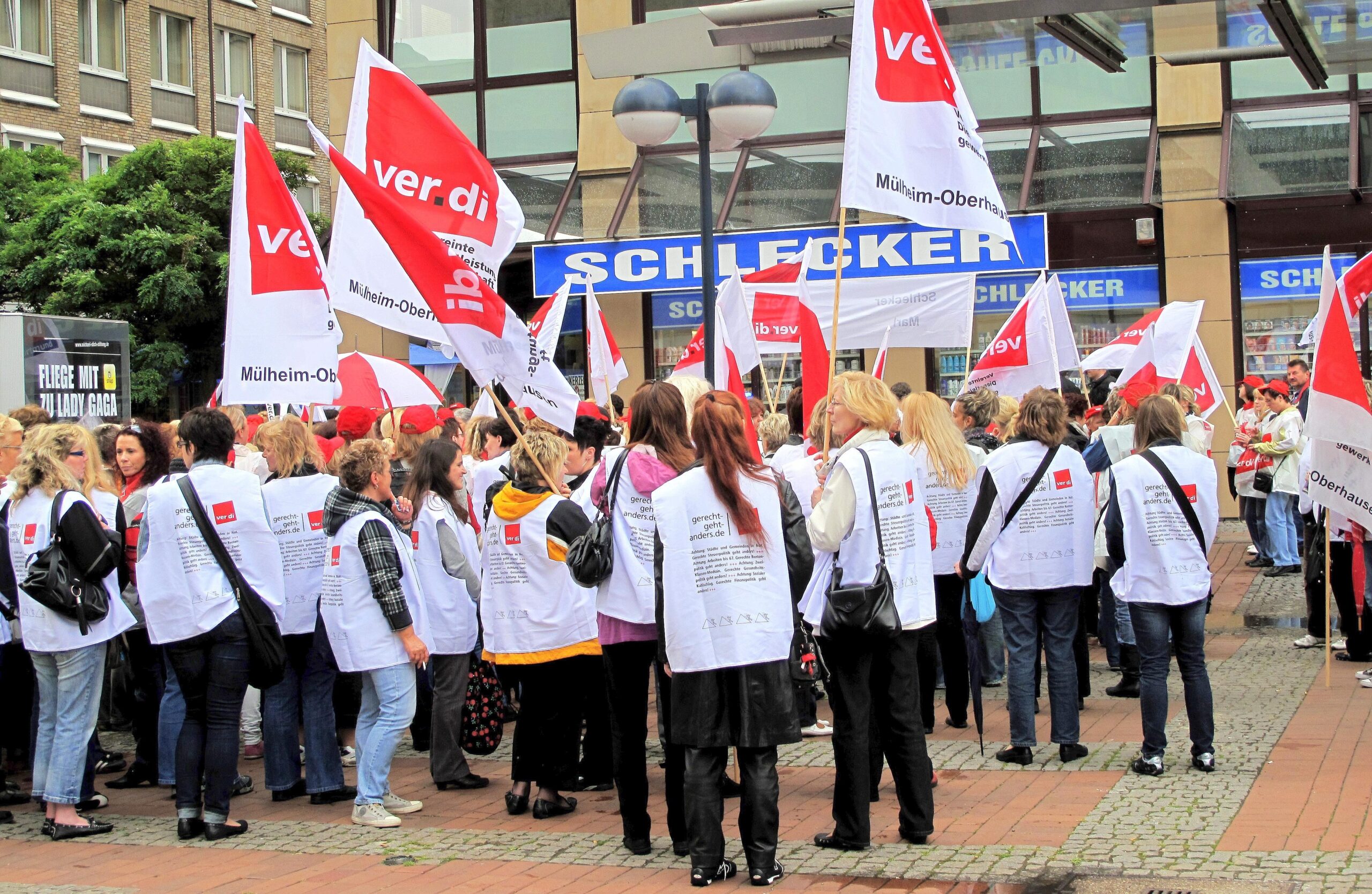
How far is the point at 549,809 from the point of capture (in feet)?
23.4

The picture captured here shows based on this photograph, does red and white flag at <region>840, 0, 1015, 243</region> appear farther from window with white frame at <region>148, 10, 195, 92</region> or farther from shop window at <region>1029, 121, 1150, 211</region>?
window with white frame at <region>148, 10, 195, 92</region>

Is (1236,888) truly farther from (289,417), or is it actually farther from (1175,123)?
(1175,123)

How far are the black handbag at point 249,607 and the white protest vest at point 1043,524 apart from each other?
3.52 meters

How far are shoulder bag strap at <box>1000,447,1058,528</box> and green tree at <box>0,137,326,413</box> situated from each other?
24812 millimetres

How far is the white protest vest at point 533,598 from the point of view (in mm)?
7078

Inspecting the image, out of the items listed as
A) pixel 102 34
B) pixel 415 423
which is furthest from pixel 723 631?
pixel 102 34

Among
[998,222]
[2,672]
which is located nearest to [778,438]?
[998,222]

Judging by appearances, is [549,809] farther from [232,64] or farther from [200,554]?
[232,64]

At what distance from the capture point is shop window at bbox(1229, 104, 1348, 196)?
17906mm

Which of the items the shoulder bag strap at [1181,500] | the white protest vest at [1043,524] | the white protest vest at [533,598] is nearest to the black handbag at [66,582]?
the white protest vest at [533,598]

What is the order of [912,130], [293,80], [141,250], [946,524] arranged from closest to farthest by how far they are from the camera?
[912,130], [946,524], [141,250], [293,80]

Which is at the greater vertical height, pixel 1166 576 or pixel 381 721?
pixel 1166 576

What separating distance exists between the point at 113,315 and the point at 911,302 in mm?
21468

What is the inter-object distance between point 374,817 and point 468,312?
93.6 inches
